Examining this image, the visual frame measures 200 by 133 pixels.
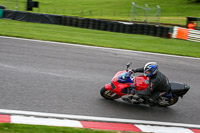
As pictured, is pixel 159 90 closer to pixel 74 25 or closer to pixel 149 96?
pixel 149 96

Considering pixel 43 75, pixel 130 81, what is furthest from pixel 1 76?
pixel 130 81

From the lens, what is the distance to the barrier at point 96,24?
812 inches

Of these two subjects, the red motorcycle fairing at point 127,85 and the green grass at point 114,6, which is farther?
the green grass at point 114,6

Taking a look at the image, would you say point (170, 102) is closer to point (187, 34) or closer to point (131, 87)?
point (131, 87)

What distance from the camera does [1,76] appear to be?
8031 mm

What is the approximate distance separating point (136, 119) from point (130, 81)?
100cm

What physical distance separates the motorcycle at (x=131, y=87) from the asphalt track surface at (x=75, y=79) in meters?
0.20

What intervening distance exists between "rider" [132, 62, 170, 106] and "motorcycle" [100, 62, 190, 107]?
0.14m

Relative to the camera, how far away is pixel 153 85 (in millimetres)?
A: 6773

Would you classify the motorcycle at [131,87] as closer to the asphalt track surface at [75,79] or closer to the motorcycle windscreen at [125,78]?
the motorcycle windscreen at [125,78]

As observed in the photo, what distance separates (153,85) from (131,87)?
540mm

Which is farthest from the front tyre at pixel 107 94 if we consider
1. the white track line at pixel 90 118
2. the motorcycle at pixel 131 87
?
the white track line at pixel 90 118

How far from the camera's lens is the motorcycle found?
22.9 ft

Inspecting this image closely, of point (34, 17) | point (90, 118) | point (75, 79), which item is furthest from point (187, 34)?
point (90, 118)
